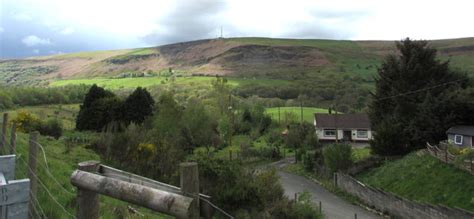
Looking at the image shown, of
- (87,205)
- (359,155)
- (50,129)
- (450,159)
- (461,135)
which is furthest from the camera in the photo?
(50,129)

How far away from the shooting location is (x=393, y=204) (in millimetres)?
25609

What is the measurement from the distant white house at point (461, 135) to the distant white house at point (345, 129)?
3562 cm

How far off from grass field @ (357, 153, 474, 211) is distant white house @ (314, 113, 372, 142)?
37.8m

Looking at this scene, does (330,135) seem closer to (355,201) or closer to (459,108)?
(459,108)

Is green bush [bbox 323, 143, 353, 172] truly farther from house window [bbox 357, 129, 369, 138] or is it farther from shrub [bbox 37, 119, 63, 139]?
house window [bbox 357, 129, 369, 138]

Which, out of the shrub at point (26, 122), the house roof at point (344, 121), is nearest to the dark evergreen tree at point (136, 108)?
the shrub at point (26, 122)

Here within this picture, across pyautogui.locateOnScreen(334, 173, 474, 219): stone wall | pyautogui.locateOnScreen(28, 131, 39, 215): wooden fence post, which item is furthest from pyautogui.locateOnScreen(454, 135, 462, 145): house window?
pyautogui.locateOnScreen(28, 131, 39, 215): wooden fence post

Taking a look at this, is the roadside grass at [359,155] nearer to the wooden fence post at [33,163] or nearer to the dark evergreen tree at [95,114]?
the wooden fence post at [33,163]

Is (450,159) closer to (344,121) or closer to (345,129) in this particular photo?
(345,129)

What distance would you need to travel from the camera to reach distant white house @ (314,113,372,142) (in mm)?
71000

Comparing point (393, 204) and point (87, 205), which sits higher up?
point (87, 205)

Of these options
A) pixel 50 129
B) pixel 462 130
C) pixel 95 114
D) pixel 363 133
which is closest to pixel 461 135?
pixel 462 130

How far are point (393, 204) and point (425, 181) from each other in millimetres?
2751

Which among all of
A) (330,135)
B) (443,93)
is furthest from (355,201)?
(330,135)
